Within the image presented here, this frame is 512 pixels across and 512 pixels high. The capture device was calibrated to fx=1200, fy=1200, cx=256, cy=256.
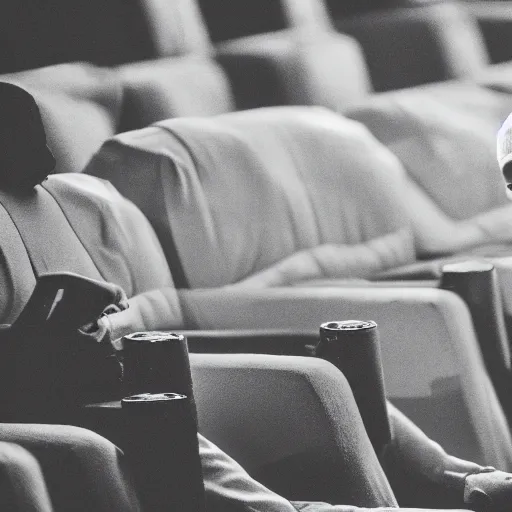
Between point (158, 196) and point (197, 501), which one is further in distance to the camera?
point (158, 196)

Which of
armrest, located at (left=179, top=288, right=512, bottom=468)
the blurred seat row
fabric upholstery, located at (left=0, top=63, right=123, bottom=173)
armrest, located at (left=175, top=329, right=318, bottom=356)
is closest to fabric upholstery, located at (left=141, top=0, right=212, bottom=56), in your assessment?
the blurred seat row

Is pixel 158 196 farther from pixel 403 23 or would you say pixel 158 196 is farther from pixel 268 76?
pixel 403 23

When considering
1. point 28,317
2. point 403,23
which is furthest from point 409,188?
point 28,317

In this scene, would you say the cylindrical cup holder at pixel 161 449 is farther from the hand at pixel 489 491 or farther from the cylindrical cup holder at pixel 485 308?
the cylindrical cup holder at pixel 485 308

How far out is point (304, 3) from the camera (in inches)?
122

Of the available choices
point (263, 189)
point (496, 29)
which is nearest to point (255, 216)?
point (263, 189)

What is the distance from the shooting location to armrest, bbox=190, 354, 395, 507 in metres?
1.71

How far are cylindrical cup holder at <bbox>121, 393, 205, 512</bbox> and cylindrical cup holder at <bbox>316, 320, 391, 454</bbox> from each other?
40cm

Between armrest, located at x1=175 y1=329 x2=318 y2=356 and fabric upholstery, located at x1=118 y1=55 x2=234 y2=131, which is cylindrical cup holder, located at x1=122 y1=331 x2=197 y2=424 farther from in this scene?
fabric upholstery, located at x1=118 y1=55 x2=234 y2=131

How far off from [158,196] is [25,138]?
381 millimetres

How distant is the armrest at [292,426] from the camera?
1.71 m

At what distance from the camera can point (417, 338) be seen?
7.04 ft

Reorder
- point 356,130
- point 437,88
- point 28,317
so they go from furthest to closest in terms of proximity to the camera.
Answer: point 437,88
point 356,130
point 28,317

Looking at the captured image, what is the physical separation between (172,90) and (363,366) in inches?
35.9
